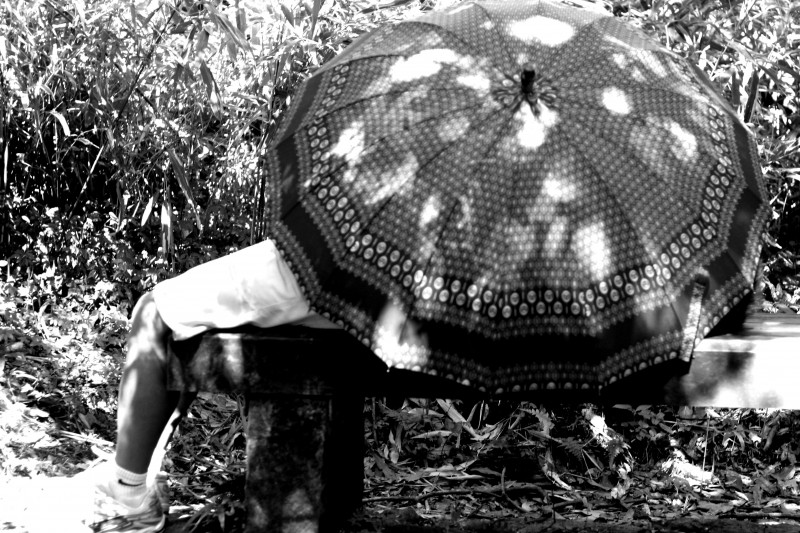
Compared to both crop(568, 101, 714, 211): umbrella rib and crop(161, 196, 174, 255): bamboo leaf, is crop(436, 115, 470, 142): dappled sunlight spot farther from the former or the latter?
crop(161, 196, 174, 255): bamboo leaf

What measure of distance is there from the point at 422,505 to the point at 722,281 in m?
1.77

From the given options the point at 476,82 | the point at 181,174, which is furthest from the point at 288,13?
the point at 476,82

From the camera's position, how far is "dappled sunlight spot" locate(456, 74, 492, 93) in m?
2.33

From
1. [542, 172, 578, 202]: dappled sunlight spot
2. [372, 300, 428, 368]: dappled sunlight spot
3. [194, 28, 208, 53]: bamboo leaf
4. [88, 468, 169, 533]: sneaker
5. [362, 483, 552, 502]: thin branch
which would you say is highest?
[194, 28, 208, 53]: bamboo leaf

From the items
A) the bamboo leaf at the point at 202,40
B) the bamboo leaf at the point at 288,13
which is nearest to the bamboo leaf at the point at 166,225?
the bamboo leaf at the point at 202,40

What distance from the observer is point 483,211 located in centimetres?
222

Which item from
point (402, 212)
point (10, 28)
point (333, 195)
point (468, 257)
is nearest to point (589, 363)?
point (468, 257)

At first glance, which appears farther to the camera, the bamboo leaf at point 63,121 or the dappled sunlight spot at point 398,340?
the bamboo leaf at point 63,121

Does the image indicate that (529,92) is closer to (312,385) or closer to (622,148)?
(622,148)

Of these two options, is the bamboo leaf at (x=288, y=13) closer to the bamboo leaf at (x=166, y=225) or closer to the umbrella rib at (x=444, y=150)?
the bamboo leaf at (x=166, y=225)

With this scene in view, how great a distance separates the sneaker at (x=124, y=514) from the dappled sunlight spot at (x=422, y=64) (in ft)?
4.06

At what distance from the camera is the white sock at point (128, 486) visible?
2.62 m

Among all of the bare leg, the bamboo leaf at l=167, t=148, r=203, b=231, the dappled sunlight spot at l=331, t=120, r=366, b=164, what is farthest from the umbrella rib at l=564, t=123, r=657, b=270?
the bamboo leaf at l=167, t=148, r=203, b=231

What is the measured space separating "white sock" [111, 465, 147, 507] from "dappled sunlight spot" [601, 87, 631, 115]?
148cm
